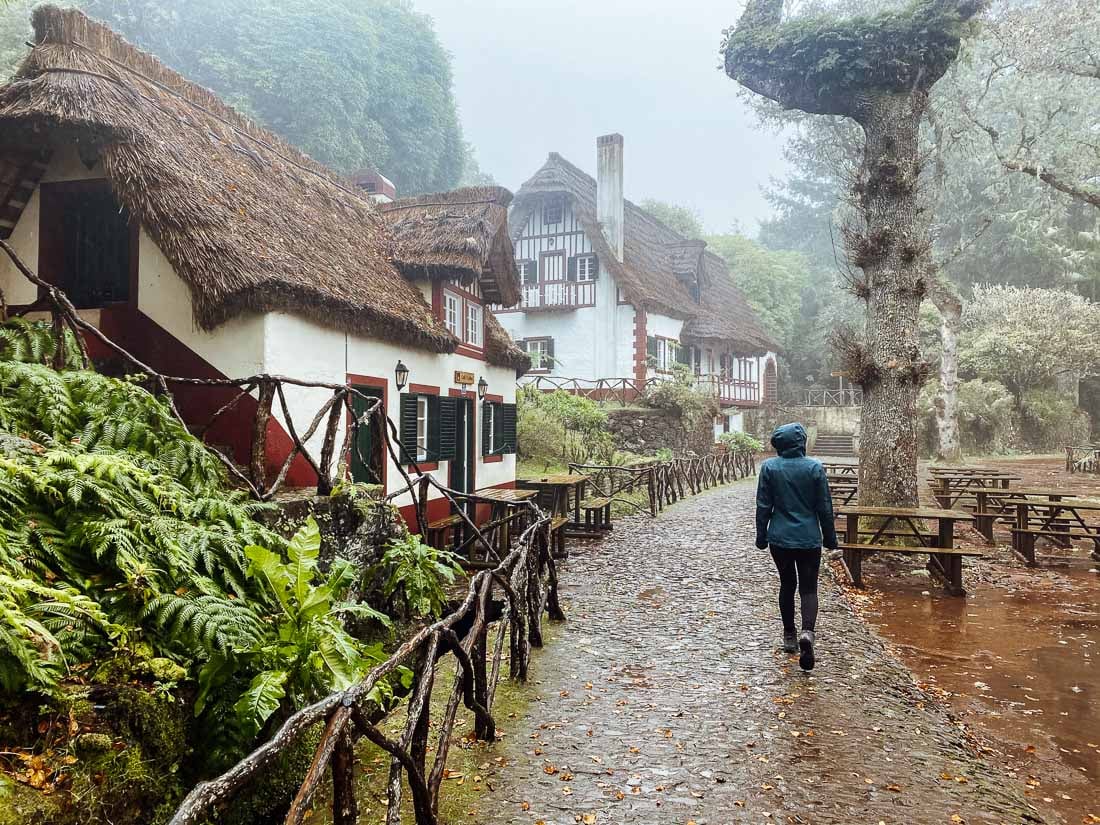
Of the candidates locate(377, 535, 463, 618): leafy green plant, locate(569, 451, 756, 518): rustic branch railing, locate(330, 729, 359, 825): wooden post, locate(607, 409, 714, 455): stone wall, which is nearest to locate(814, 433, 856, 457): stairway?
locate(607, 409, 714, 455): stone wall

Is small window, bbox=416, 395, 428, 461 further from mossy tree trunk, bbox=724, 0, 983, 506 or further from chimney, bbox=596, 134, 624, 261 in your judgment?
chimney, bbox=596, 134, 624, 261

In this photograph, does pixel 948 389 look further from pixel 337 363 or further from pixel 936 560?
pixel 337 363

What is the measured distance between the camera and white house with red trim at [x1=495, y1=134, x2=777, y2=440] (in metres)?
28.2

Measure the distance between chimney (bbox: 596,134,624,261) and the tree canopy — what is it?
12903mm

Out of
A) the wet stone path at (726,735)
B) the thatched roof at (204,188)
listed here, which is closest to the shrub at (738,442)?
the thatched roof at (204,188)

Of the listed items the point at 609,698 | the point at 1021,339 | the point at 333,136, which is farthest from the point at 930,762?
the point at 333,136

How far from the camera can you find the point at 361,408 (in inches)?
428

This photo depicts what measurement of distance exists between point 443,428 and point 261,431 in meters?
6.88

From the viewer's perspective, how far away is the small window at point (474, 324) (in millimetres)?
14914

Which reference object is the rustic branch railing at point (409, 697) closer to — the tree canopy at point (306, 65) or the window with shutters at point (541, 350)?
the window with shutters at point (541, 350)

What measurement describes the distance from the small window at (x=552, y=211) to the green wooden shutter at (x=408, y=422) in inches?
754

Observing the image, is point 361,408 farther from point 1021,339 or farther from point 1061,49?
point 1021,339

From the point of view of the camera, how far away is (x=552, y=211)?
2962 cm

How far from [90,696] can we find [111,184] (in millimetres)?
7950
